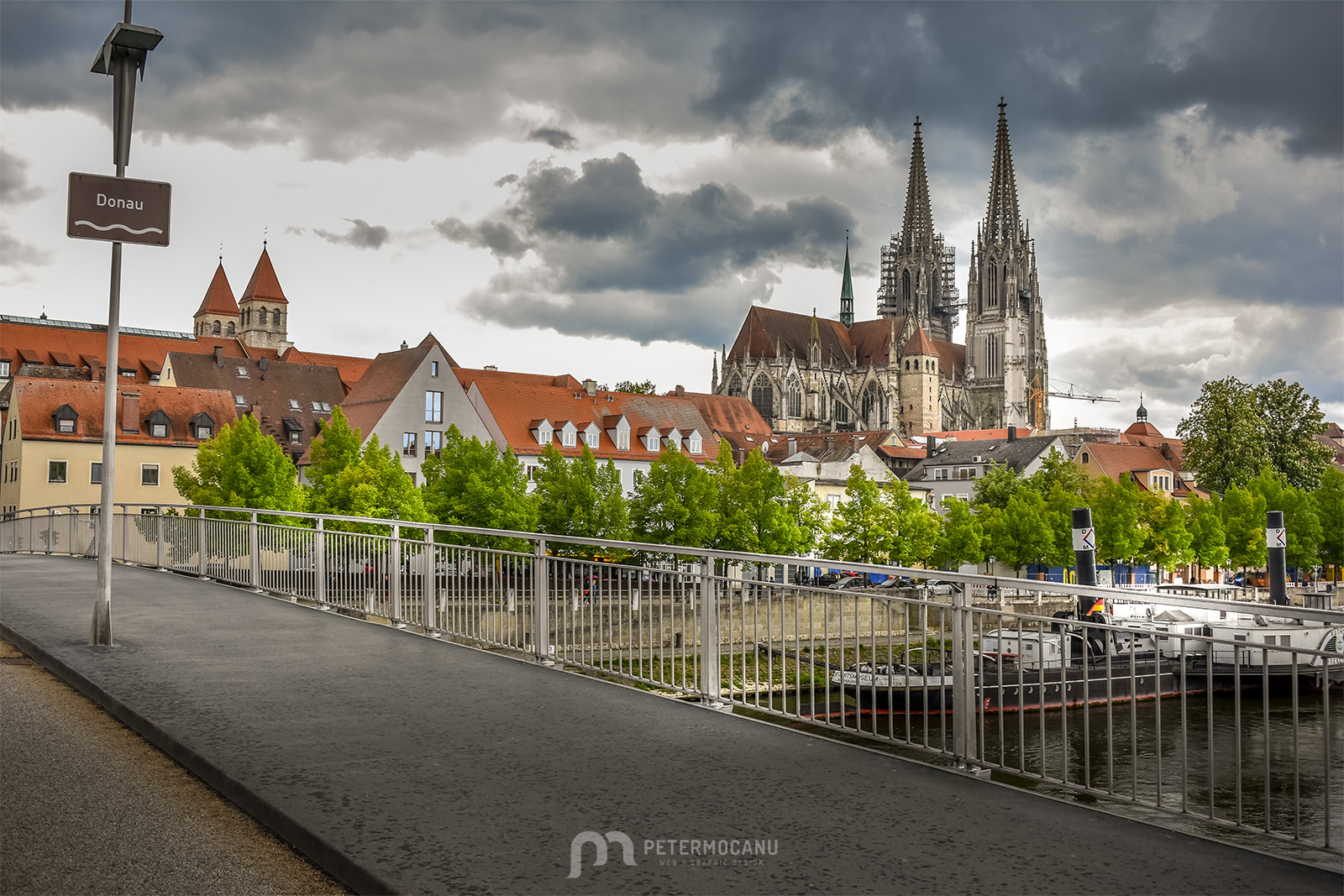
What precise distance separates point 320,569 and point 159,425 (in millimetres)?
56497

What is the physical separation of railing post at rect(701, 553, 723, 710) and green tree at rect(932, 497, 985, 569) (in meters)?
54.7

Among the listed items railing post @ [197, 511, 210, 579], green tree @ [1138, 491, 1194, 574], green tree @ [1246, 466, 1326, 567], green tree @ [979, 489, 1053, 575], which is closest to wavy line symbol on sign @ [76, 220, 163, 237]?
railing post @ [197, 511, 210, 579]

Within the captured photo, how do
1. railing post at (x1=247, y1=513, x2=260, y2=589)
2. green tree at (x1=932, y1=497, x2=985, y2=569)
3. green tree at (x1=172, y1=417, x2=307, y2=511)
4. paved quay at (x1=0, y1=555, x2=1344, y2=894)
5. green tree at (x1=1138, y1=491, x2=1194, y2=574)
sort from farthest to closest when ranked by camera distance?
green tree at (x1=1138, y1=491, x2=1194, y2=574), green tree at (x1=932, y1=497, x2=985, y2=569), green tree at (x1=172, y1=417, x2=307, y2=511), railing post at (x1=247, y1=513, x2=260, y2=589), paved quay at (x1=0, y1=555, x2=1344, y2=894)

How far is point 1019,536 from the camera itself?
64875mm

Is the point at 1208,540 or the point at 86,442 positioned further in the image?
the point at 1208,540

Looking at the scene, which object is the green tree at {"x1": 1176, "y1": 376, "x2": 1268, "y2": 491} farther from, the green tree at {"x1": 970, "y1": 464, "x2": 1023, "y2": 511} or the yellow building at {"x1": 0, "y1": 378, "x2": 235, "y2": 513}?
the yellow building at {"x1": 0, "y1": 378, "x2": 235, "y2": 513}

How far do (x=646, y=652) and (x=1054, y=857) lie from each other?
5.29 meters

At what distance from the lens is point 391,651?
33.1 ft

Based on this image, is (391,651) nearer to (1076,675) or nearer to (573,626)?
(573,626)

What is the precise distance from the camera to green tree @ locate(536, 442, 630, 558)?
50.8 metres

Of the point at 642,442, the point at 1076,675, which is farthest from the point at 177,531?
the point at 642,442

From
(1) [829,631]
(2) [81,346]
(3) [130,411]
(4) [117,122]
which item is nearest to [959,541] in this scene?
(3) [130,411]

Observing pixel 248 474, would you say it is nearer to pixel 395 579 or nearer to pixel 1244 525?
pixel 395 579

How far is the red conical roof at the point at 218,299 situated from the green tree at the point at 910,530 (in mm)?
102942
